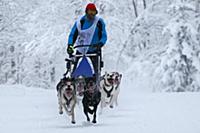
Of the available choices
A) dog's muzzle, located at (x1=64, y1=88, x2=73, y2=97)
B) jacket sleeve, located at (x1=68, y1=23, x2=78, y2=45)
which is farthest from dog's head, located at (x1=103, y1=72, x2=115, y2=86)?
dog's muzzle, located at (x1=64, y1=88, x2=73, y2=97)

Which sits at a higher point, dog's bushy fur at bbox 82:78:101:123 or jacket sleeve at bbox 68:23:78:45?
jacket sleeve at bbox 68:23:78:45

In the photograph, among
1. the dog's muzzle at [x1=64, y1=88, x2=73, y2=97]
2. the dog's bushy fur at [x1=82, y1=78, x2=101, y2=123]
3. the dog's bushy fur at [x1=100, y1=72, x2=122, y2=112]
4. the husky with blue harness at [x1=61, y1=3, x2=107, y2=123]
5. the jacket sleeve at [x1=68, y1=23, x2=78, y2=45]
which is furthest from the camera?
the dog's bushy fur at [x1=100, y1=72, x2=122, y2=112]

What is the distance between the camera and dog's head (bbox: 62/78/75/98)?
32.9ft

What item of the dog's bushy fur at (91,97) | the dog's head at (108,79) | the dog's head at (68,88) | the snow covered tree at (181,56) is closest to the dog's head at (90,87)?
the dog's bushy fur at (91,97)

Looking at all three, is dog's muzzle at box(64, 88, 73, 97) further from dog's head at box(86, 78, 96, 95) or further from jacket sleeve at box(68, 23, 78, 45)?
jacket sleeve at box(68, 23, 78, 45)

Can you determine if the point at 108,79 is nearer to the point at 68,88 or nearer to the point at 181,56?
the point at 68,88

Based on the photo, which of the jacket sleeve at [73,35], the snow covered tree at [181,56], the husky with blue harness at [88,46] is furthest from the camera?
the snow covered tree at [181,56]

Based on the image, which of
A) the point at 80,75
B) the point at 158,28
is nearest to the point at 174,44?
the point at 158,28

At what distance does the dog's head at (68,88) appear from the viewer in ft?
32.9

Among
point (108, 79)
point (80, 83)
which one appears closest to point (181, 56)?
point (108, 79)

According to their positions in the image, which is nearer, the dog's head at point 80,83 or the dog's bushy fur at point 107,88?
the dog's head at point 80,83

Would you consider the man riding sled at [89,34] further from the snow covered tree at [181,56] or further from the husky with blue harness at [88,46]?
the snow covered tree at [181,56]

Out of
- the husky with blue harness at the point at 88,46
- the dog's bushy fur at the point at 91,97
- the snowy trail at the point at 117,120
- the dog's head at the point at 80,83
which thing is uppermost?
the husky with blue harness at the point at 88,46

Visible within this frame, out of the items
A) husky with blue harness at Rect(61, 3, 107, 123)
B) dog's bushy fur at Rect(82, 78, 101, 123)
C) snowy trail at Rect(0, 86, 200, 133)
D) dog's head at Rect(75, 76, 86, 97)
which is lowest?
snowy trail at Rect(0, 86, 200, 133)
